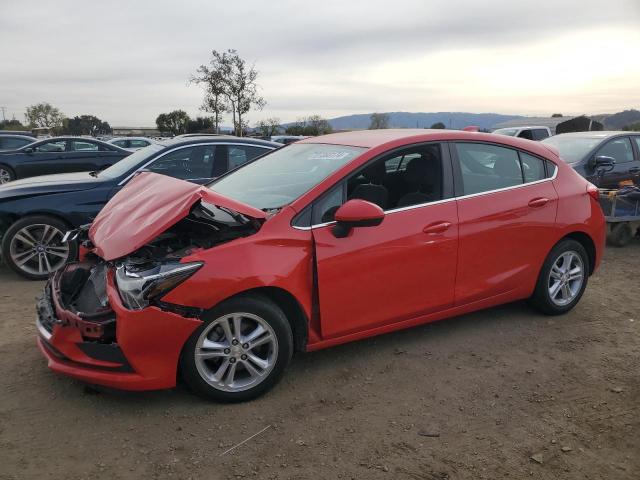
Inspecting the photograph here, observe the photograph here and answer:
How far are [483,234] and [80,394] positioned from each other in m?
2.96

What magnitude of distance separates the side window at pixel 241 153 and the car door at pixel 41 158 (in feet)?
28.9

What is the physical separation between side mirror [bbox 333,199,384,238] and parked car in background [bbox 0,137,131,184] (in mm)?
11175

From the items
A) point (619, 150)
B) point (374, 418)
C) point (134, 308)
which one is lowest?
point (374, 418)

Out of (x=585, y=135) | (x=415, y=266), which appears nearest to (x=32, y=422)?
(x=415, y=266)

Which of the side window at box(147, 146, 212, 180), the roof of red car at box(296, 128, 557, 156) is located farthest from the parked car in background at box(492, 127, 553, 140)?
the roof of red car at box(296, 128, 557, 156)

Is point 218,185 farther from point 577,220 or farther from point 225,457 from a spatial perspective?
point 577,220

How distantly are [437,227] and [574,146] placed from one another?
21.6 ft

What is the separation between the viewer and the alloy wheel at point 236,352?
10.3 feet

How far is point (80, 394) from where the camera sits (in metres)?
3.33

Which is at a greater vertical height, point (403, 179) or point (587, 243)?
point (403, 179)

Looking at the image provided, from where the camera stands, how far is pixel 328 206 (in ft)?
11.5

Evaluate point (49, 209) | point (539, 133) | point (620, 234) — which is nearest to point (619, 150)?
point (620, 234)

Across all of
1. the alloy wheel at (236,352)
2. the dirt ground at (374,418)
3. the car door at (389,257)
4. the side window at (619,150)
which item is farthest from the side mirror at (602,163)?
the alloy wheel at (236,352)

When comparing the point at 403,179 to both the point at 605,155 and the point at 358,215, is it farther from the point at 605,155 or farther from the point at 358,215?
the point at 605,155
